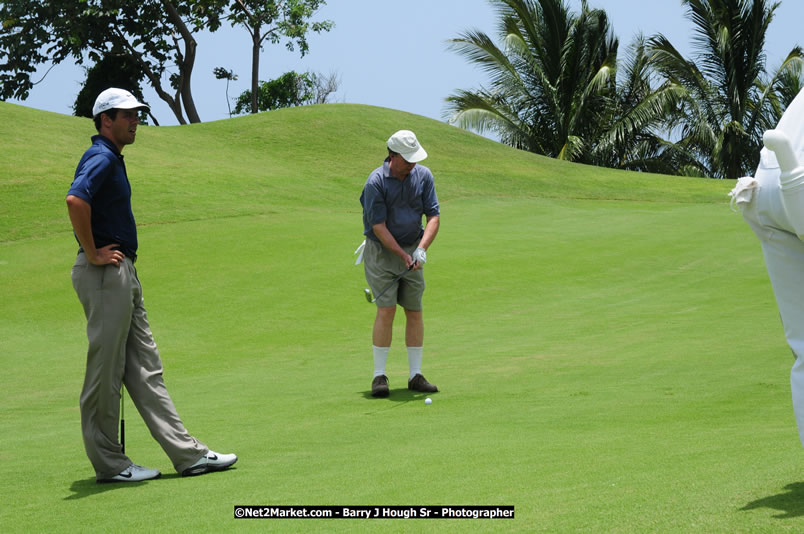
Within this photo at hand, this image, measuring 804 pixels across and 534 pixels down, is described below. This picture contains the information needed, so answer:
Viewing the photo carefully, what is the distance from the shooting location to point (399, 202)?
7859mm

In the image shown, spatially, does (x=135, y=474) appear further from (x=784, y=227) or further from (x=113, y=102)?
(x=784, y=227)

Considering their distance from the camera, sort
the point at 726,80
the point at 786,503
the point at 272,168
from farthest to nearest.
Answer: the point at 726,80 < the point at 272,168 < the point at 786,503

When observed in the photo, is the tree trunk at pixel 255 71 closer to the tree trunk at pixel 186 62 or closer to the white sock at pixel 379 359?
the tree trunk at pixel 186 62

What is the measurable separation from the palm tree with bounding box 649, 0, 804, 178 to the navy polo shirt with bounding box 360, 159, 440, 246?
1457 inches

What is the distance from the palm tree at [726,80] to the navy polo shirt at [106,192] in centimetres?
4010

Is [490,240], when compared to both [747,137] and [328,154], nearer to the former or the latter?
[328,154]

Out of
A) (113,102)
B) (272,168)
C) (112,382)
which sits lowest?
(112,382)

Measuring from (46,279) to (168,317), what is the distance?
3565 mm

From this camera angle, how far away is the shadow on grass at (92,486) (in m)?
4.78

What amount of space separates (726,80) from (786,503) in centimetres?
4357

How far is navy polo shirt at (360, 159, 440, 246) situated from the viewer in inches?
305

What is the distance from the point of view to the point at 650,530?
10.4 ft

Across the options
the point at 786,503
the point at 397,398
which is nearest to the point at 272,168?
the point at 397,398

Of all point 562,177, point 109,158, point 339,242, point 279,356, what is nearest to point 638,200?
point 562,177
